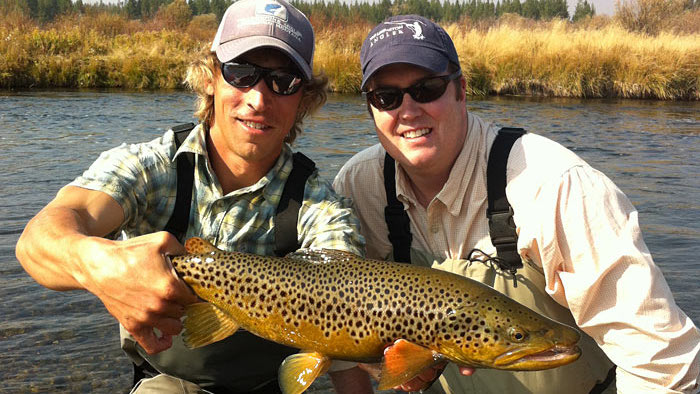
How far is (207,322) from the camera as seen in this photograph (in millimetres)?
2639

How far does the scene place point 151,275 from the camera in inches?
92.1

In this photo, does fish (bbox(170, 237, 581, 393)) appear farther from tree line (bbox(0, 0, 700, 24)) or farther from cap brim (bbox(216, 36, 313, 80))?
tree line (bbox(0, 0, 700, 24))

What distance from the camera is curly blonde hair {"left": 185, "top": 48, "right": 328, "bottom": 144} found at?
327 cm

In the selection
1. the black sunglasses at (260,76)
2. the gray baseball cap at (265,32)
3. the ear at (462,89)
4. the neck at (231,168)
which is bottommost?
the neck at (231,168)

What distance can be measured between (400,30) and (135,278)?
1701 mm

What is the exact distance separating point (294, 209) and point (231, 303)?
64 centimetres

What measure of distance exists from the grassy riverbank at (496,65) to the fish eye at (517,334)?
16.8 metres

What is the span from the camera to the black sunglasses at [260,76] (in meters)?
3.02

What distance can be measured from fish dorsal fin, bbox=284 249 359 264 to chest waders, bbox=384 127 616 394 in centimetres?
74

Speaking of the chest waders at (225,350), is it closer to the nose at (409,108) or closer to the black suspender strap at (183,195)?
the black suspender strap at (183,195)

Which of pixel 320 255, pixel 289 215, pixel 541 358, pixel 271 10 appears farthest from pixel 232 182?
pixel 541 358

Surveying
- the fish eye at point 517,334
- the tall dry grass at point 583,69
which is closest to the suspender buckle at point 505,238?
the fish eye at point 517,334

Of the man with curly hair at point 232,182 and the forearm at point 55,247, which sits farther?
the man with curly hair at point 232,182

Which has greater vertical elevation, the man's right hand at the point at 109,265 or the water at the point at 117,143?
the man's right hand at the point at 109,265
